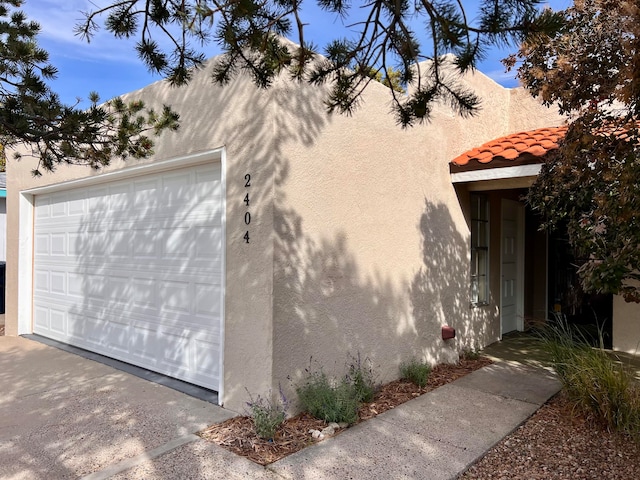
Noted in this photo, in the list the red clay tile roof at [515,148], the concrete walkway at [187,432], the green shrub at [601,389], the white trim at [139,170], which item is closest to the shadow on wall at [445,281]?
the red clay tile roof at [515,148]

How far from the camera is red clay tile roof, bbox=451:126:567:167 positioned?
19.6 ft

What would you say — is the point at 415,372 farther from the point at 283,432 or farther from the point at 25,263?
the point at 25,263

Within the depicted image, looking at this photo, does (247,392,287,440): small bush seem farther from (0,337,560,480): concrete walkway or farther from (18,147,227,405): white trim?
(18,147,227,405): white trim

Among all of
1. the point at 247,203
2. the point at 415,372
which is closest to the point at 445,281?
the point at 415,372

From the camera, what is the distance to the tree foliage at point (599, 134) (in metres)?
3.11

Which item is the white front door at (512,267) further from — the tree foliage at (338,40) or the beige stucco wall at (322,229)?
the tree foliage at (338,40)

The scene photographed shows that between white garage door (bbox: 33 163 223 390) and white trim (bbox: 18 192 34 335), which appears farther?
white trim (bbox: 18 192 34 335)

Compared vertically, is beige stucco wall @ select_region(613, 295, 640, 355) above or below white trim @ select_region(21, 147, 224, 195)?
below

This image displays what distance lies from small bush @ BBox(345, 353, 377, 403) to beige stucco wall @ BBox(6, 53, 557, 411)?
0.11 metres

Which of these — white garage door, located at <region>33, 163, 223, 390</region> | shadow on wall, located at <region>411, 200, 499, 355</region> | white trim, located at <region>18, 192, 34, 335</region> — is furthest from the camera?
white trim, located at <region>18, 192, 34, 335</region>

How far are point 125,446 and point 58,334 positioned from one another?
4.53 metres

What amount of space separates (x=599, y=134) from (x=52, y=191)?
24.8 feet

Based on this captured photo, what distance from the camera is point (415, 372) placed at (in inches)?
217

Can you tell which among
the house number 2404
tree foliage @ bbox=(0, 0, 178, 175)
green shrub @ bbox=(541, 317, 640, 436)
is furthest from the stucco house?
green shrub @ bbox=(541, 317, 640, 436)
